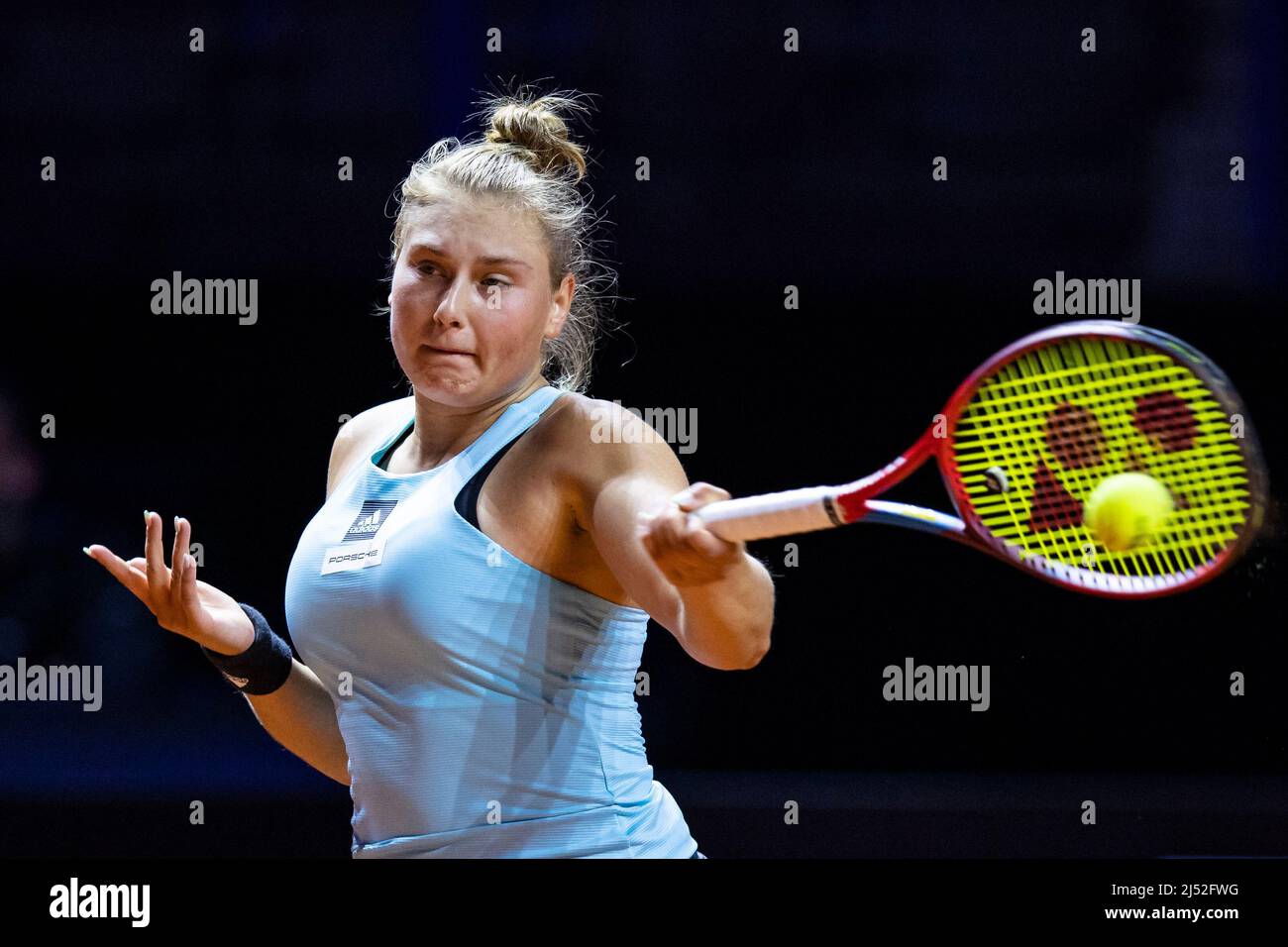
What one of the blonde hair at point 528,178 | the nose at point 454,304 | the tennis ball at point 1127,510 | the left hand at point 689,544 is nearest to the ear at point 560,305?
the blonde hair at point 528,178

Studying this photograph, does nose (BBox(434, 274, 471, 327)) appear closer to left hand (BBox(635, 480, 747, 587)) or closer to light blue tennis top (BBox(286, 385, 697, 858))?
light blue tennis top (BBox(286, 385, 697, 858))

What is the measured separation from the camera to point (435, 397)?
1.37 meters

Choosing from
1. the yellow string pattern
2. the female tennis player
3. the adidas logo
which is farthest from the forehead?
the yellow string pattern

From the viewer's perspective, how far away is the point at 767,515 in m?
1.10

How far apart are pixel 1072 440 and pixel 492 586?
0.53 m

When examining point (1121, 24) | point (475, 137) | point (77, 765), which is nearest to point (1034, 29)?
point (1121, 24)

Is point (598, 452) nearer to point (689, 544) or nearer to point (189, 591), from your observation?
point (689, 544)

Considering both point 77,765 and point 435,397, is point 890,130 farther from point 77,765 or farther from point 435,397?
point 77,765

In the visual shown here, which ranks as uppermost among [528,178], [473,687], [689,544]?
[528,178]

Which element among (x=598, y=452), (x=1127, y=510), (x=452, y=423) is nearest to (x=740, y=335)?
(x=452, y=423)

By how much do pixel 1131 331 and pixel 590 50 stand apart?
158cm

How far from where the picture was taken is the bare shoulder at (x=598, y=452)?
1243 millimetres

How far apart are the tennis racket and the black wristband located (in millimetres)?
596
